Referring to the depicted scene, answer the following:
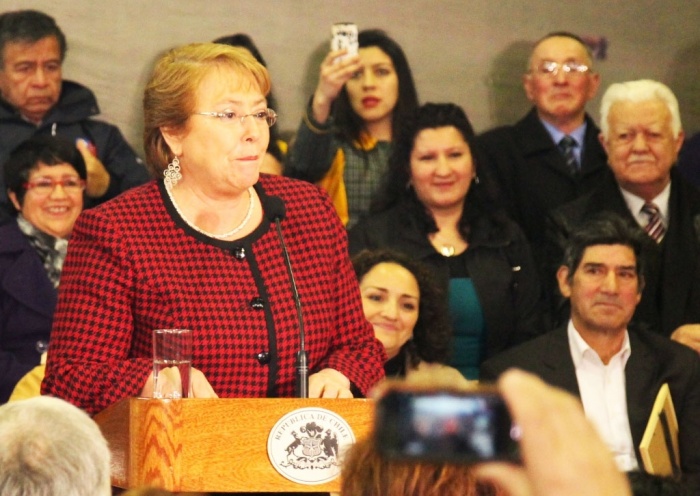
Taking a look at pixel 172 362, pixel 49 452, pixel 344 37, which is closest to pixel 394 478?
pixel 49 452

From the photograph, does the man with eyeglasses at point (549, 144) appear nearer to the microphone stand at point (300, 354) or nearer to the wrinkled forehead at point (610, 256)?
the wrinkled forehead at point (610, 256)

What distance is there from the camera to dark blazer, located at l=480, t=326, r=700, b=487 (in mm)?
3836

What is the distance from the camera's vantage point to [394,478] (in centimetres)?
121

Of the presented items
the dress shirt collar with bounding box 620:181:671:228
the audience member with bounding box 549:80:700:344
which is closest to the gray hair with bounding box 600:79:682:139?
the audience member with bounding box 549:80:700:344

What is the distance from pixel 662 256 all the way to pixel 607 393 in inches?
29.9

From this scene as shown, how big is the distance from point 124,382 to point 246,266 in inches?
11.9

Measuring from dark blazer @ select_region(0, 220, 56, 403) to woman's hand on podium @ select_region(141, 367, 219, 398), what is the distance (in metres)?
1.83

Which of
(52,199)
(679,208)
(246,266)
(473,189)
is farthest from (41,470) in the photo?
(679,208)

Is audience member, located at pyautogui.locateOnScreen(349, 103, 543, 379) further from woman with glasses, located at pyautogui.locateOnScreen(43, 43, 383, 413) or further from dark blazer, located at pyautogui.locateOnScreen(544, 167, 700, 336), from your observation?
woman with glasses, located at pyautogui.locateOnScreen(43, 43, 383, 413)

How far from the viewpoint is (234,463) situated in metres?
1.96

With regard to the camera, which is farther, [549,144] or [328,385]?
[549,144]

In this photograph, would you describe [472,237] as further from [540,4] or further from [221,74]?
[221,74]

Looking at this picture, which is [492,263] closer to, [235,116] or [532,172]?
[532,172]

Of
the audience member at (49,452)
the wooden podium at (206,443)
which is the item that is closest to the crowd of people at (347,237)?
the wooden podium at (206,443)
